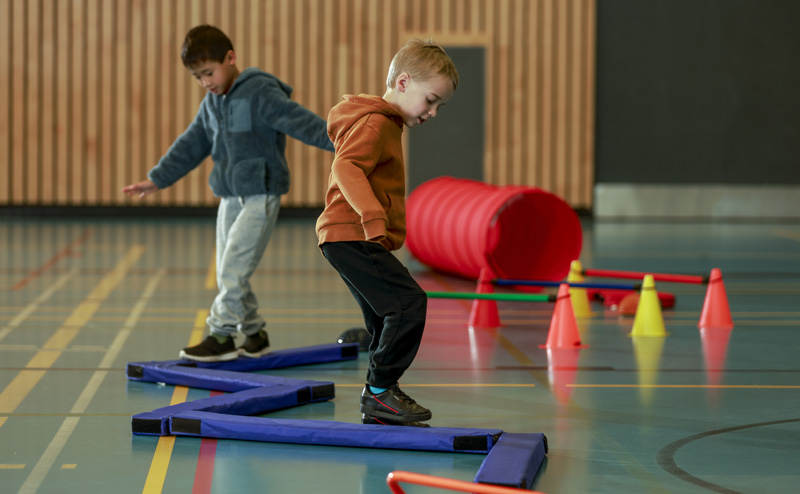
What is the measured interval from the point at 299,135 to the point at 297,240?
7.64 meters

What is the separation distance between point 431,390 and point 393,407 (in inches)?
30.4

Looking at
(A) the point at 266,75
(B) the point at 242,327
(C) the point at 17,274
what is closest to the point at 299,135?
(A) the point at 266,75

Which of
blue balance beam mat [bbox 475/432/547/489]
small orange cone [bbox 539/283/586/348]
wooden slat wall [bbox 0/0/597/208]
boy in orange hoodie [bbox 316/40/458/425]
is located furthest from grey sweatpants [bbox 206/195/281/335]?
wooden slat wall [bbox 0/0/597/208]

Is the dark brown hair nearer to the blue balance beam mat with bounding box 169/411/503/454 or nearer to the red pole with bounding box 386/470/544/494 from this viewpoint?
the blue balance beam mat with bounding box 169/411/503/454

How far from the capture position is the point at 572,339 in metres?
5.54

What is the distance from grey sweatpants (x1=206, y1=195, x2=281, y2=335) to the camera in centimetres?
480

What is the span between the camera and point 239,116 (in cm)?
484

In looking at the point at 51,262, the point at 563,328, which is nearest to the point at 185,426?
the point at 563,328

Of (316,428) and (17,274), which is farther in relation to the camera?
(17,274)

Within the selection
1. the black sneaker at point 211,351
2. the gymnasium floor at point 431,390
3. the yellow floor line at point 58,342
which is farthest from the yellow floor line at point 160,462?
the yellow floor line at point 58,342

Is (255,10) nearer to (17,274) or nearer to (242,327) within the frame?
(17,274)

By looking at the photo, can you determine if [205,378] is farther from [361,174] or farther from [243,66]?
[243,66]

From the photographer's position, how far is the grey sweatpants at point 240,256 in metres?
4.80

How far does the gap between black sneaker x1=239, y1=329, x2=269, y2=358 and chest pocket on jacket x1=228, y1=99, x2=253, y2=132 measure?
976 mm
